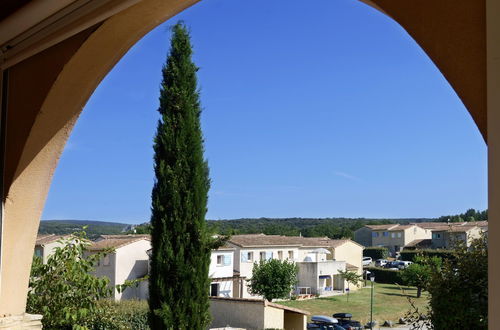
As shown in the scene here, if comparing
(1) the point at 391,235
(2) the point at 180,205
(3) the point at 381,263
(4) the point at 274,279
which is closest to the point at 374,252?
(3) the point at 381,263

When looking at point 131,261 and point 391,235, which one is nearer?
point 391,235

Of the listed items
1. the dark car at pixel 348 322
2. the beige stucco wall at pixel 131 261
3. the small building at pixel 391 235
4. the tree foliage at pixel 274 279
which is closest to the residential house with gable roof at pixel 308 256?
the tree foliage at pixel 274 279

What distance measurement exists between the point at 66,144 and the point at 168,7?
599mm

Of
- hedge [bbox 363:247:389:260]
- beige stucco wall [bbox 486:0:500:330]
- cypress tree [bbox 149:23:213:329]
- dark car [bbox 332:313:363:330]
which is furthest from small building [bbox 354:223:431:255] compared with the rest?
beige stucco wall [bbox 486:0:500:330]

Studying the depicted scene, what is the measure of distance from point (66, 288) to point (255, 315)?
766cm

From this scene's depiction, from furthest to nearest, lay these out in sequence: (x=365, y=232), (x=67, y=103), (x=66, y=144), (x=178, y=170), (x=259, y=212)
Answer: (x=259, y=212), (x=365, y=232), (x=178, y=170), (x=66, y=144), (x=67, y=103)

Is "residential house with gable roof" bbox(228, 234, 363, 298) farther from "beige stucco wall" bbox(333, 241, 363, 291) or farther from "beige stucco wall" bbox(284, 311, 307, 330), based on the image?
"beige stucco wall" bbox(284, 311, 307, 330)

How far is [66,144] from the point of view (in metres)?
1.61

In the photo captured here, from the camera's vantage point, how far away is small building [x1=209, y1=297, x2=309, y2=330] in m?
9.86

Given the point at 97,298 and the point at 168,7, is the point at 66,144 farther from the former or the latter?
the point at 97,298

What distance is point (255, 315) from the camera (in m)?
9.88

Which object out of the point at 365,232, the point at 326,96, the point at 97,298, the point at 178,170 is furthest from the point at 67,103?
the point at 326,96

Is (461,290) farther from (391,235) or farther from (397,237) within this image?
(391,235)

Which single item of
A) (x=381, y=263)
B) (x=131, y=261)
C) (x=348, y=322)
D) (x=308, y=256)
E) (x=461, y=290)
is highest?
(x=461, y=290)
